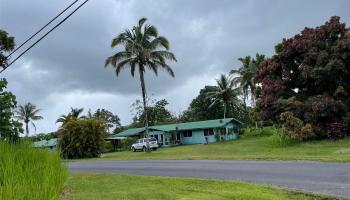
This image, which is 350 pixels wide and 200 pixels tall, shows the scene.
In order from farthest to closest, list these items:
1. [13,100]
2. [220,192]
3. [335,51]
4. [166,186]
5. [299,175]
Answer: [335,51] < [299,175] < [166,186] < [220,192] < [13,100]

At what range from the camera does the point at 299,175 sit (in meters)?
16.0

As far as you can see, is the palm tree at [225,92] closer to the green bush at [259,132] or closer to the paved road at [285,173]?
the green bush at [259,132]

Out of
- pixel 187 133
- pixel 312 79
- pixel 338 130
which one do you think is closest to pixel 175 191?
pixel 338 130

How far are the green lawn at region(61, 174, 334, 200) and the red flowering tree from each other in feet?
74.6

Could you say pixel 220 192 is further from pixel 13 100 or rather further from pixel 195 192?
pixel 13 100

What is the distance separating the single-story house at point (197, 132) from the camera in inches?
2564

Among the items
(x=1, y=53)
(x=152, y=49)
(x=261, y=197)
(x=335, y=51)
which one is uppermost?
(x=152, y=49)

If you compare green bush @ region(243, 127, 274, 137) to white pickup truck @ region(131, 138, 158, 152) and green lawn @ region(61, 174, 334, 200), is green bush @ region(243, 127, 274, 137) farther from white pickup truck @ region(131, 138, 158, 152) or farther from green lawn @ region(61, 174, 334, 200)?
green lawn @ region(61, 174, 334, 200)

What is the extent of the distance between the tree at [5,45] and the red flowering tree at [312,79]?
2662cm

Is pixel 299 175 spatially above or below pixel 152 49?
below

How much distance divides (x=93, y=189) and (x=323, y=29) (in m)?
29.8

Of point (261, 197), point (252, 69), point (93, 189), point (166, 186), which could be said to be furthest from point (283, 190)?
point (252, 69)

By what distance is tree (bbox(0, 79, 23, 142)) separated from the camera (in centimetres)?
1003

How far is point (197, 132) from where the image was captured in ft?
223
